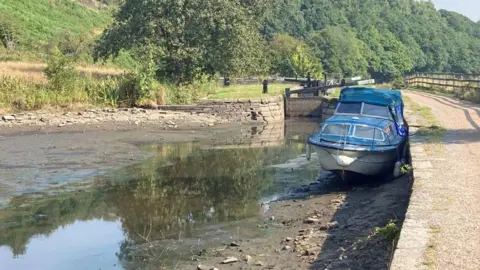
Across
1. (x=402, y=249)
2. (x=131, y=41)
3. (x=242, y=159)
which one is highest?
(x=131, y=41)

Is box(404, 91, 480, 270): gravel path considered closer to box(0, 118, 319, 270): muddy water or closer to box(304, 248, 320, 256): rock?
box(304, 248, 320, 256): rock

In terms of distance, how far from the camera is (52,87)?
29312 mm

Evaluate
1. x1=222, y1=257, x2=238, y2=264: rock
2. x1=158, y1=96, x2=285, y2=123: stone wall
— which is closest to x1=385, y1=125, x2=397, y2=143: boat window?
x1=222, y1=257, x2=238, y2=264: rock

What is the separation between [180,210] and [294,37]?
8568 centimetres

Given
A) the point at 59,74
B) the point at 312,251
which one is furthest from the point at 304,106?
the point at 312,251

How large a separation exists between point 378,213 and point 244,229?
101 inches

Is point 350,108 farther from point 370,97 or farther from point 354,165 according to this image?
point 354,165

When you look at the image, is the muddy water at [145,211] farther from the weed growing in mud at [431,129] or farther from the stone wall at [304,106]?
the stone wall at [304,106]

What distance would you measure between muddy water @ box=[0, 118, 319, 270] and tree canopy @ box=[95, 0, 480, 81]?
15.0 m

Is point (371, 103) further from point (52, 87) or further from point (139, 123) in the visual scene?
point (52, 87)

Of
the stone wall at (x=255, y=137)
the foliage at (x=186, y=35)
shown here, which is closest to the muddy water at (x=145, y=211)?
the stone wall at (x=255, y=137)

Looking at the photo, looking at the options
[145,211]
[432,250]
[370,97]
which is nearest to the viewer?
[432,250]

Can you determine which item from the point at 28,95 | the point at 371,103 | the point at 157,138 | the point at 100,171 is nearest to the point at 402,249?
the point at 371,103

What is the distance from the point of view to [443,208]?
9312 mm
